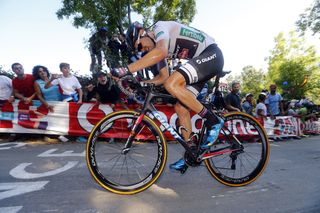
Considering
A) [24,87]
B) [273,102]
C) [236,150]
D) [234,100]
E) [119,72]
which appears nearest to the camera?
[119,72]

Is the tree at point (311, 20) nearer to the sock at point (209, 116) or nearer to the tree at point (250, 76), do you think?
the sock at point (209, 116)

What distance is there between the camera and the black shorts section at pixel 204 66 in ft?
9.27

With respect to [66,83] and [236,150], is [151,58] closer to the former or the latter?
[236,150]

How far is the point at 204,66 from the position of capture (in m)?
2.92

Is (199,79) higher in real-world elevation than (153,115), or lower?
higher

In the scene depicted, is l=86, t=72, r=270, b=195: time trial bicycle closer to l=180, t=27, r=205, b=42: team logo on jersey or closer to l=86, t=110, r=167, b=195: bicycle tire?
l=86, t=110, r=167, b=195: bicycle tire

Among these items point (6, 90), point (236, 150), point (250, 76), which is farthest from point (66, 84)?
point (250, 76)

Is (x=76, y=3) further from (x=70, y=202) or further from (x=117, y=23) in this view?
(x=70, y=202)

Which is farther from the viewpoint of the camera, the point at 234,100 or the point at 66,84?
the point at 234,100

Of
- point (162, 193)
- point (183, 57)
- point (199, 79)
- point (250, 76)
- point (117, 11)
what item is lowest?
point (162, 193)

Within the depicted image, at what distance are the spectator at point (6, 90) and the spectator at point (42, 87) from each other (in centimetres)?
76

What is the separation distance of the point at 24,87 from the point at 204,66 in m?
5.97

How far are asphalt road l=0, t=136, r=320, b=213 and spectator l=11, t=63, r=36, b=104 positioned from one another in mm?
3203

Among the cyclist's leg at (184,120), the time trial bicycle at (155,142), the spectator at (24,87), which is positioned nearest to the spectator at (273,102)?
the time trial bicycle at (155,142)
